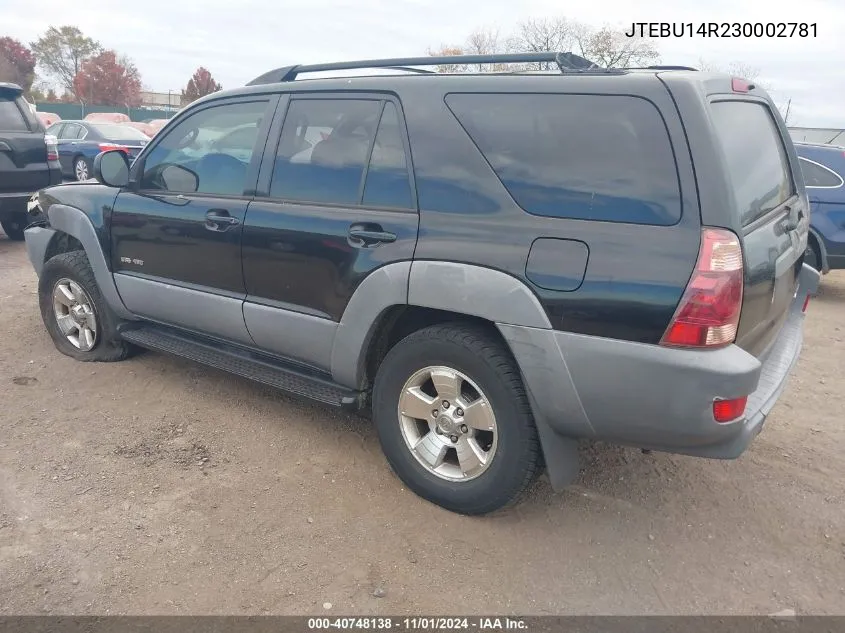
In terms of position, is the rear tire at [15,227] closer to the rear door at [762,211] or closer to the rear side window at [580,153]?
the rear side window at [580,153]

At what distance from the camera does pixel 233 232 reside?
3.56 m

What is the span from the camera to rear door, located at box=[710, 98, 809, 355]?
251cm

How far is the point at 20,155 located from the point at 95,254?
174 inches

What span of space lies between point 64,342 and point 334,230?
8.76 feet

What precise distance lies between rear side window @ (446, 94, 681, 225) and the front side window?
1.39 metres

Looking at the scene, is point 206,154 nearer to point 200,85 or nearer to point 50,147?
point 50,147

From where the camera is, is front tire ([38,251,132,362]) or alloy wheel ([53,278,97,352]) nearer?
front tire ([38,251,132,362])

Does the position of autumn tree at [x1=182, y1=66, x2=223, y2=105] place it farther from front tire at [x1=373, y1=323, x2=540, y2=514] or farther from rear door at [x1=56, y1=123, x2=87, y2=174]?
front tire at [x1=373, y1=323, x2=540, y2=514]

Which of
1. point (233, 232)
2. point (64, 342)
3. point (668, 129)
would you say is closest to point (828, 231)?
point (668, 129)

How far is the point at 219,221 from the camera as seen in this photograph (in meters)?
3.61

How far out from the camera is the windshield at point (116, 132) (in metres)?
15.3

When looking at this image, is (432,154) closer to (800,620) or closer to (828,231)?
(800,620)

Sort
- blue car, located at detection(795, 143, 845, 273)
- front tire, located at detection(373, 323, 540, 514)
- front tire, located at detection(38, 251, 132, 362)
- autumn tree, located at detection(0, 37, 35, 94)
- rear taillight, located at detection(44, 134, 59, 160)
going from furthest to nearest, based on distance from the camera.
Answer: autumn tree, located at detection(0, 37, 35, 94), rear taillight, located at detection(44, 134, 59, 160), blue car, located at detection(795, 143, 845, 273), front tire, located at detection(38, 251, 132, 362), front tire, located at detection(373, 323, 540, 514)

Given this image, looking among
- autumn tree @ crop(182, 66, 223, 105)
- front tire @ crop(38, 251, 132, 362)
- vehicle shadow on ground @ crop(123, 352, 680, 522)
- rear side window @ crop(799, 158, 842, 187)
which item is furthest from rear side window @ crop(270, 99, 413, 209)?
autumn tree @ crop(182, 66, 223, 105)
